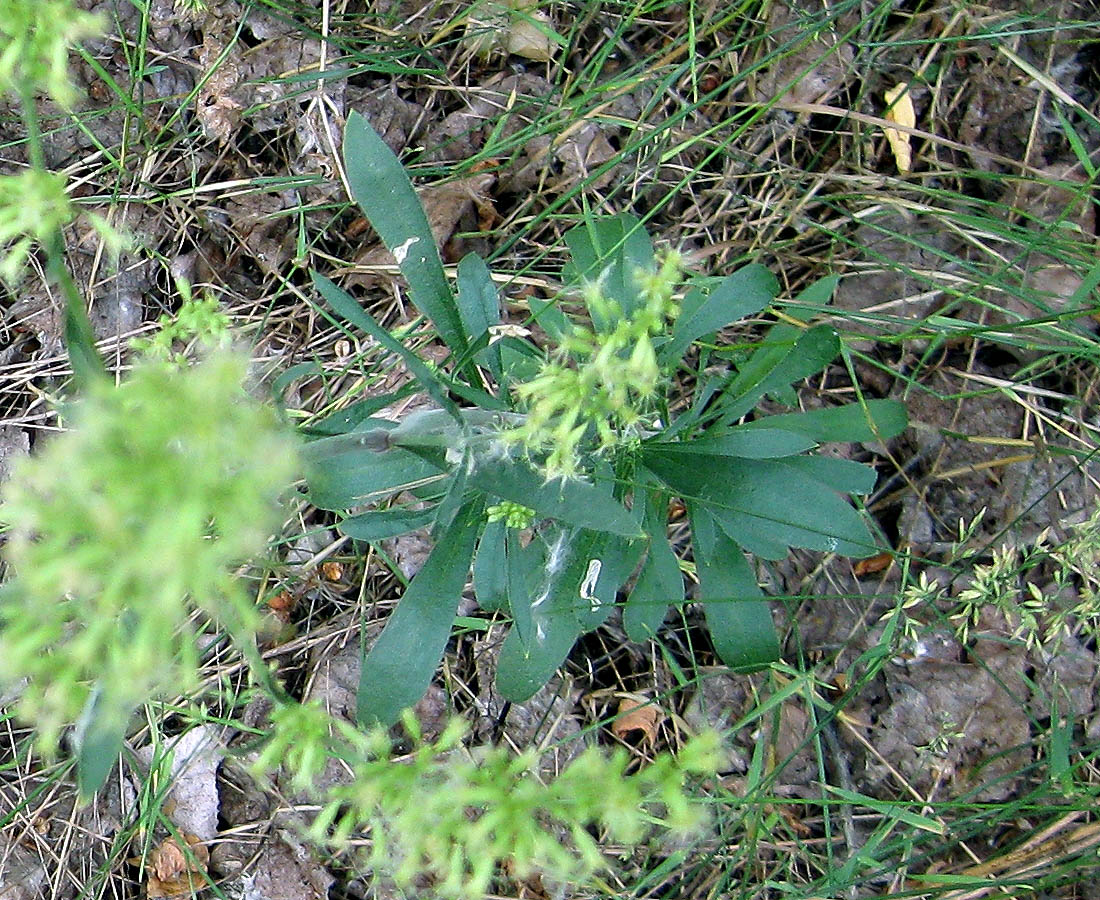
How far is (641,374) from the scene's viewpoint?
188 cm

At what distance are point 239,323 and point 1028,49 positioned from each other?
3630mm

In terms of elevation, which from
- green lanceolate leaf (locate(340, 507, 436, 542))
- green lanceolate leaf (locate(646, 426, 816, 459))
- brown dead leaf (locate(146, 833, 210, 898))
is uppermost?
green lanceolate leaf (locate(340, 507, 436, 542))

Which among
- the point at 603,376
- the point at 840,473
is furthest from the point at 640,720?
the point at 603,376

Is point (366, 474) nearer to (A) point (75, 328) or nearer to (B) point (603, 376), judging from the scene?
(A) point (75, 328)

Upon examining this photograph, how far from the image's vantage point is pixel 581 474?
2.62 meters

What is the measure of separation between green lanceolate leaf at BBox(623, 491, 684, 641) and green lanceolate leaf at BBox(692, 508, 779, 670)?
0.46 feet

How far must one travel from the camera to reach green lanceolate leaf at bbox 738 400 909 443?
3283 millimetres

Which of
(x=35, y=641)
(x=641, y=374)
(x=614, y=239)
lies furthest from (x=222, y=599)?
(x=614, y=239)

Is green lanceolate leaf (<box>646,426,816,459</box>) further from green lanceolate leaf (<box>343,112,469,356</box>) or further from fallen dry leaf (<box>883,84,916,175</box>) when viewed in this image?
fallen dry leaf (<box>883,84,916,175</box>)

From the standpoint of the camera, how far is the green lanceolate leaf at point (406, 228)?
304 cm

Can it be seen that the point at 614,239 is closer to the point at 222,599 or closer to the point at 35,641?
the point at 222,599

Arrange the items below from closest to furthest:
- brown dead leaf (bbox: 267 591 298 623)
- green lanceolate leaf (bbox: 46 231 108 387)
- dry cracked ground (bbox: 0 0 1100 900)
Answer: green lanceolate leaf (bbox: 46 231 108 387) → dry cracked ground (bbox: 0 0 1100 900) → brown dead leaf (bbox: 267 591 298 623)

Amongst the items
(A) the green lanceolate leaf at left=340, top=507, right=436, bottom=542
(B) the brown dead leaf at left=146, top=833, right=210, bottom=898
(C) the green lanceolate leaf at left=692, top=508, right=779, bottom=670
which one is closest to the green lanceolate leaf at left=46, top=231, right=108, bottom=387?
(A) the green lanceolate leaf at left=340, top=507, right=436, bottom=542

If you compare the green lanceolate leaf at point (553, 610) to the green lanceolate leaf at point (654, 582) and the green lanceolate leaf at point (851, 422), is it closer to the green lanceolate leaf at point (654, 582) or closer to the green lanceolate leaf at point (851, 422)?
the green lanceolate leaf at point (654, 582)
